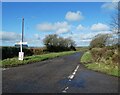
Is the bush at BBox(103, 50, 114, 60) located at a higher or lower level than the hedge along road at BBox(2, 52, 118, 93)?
higher

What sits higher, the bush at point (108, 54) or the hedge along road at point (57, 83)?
the bush at point (108, 54)

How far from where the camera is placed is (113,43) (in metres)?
26.6

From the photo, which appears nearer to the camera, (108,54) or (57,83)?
(57,83)

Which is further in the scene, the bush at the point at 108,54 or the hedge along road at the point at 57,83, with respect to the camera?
the bush at the point at 108,54

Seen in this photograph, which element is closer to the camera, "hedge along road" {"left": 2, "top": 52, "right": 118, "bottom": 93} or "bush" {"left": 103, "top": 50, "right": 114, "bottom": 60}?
"hedge along road" {"left": 2, "top": 52, "right": 118, "bottom": 93}

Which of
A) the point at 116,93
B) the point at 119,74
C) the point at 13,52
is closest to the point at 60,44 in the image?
the point at 13,52

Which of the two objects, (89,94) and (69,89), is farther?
(69,89)

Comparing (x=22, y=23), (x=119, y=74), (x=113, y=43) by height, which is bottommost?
(x=119, y=74)

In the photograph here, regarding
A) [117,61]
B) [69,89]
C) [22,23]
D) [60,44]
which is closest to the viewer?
[69,89]

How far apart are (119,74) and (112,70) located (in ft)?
6.27

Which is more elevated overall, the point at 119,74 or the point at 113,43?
the point at 113,43

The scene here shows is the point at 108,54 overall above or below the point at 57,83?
above

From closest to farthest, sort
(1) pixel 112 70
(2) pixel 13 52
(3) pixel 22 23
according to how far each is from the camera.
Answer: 1. (1) pixel 112 70
2. (3) pixel 22 23
3. (2) pixel 13 52

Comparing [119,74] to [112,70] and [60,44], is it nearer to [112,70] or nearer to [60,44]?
[112,70]
